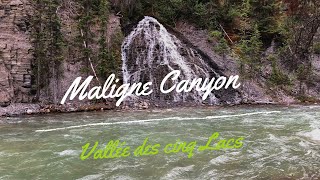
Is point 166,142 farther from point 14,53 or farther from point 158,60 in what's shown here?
point 158,60

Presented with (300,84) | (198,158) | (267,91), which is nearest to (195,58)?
(267,91)

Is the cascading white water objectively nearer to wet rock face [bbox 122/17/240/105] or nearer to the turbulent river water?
wet rock face [bbox 122/17/240/105]

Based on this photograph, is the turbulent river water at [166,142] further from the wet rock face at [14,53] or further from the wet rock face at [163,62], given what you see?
the wet rock face at [163,62]

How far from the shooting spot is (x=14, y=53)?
1623cm

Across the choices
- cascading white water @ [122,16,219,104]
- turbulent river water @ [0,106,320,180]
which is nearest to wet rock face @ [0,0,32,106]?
turbulent river water @ [0,106,320,180]

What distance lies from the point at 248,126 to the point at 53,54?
9.70m

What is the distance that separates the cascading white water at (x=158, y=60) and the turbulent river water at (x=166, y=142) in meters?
3.17

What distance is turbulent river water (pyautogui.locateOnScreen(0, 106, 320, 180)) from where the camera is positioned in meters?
6.69

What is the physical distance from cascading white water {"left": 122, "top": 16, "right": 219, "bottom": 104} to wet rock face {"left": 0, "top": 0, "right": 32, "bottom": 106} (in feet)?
15.6

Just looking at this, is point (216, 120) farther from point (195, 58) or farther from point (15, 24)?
point (15, 24)

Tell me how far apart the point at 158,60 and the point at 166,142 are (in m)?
10.4

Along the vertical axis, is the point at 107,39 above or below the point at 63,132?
above

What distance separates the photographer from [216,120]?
12938mm

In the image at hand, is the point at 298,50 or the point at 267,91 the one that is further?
the point at 298,50
